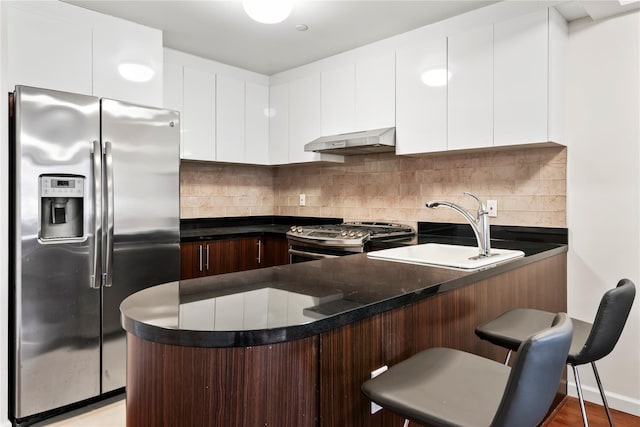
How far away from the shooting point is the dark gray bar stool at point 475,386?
0.87m

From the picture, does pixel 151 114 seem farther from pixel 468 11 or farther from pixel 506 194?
pixel 506 194

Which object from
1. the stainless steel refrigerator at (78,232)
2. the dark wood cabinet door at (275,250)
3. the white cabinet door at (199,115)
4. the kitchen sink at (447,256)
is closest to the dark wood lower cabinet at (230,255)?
the dark wood cabinet door at (275,250)

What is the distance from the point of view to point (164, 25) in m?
2.85

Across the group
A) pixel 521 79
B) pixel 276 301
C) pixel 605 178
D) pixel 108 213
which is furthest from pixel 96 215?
pixel 605 178

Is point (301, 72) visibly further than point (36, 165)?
Yes

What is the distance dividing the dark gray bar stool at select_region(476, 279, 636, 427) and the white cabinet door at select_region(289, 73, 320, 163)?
2253 mm

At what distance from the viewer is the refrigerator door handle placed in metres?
2.35

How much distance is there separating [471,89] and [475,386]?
1.95m

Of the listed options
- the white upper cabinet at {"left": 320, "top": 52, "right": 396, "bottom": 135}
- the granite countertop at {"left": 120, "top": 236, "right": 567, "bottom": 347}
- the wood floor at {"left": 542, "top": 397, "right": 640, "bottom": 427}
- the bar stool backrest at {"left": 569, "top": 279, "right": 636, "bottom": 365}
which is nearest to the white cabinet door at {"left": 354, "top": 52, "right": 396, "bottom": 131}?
the white upper cabinet at {"left": 320, "top": 52, "right": 396, "bottom": 135}

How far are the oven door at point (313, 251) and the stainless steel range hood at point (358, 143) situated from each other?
0.74 metres

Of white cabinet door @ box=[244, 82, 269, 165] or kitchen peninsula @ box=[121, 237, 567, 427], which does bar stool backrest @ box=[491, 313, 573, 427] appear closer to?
kitchen peninsula @ box=[121, 237, 567, 427]

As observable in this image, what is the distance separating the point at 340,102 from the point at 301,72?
1.89 ft

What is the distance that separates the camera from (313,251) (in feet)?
10.0

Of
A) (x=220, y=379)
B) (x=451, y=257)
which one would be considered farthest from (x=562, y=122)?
(x=220, y=379)
